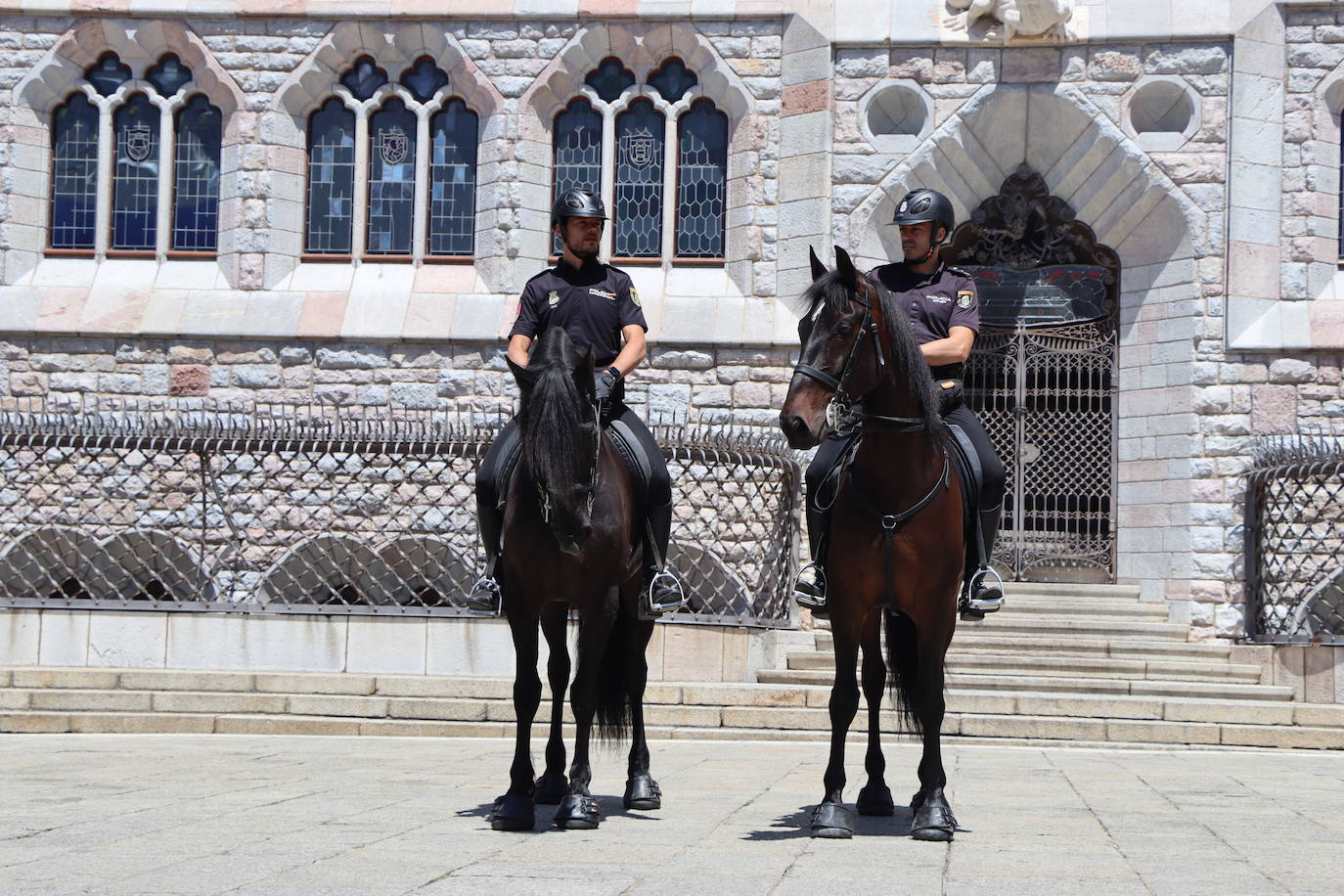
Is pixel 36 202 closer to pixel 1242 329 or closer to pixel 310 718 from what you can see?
pixel 310 718

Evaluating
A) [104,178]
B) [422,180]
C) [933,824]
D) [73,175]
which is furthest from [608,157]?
[933,824]

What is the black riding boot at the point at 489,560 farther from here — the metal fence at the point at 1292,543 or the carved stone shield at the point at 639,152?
the carved stone shield at the point at 639,152

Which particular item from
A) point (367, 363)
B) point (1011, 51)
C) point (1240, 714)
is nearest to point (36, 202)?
point (367, 363)

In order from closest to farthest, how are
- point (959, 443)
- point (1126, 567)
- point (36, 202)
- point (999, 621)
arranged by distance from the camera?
point (959, 443)
point (999, 621)
point (1126, 567)
point (36, 202)

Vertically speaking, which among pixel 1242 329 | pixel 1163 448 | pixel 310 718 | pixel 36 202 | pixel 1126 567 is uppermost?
pixel 36 202

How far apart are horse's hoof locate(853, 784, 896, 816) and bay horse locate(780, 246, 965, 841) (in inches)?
6.8

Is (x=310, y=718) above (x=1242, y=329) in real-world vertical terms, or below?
below

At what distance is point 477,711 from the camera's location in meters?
11.4

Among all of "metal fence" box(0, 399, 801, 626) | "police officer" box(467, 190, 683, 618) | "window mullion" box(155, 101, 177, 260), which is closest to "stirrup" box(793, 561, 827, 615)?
"police officer" box(467, 190, 683, 618)

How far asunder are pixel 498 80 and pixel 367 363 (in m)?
3.28

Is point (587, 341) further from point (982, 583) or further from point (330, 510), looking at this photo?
point (330, 510)

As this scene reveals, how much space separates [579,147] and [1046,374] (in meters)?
5.44

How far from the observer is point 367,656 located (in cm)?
1231

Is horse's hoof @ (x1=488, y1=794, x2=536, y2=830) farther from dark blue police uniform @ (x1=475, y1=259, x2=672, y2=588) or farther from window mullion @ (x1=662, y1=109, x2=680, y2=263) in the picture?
window mullion @ (x1=662, y1=109, x2=680, y2=263)
